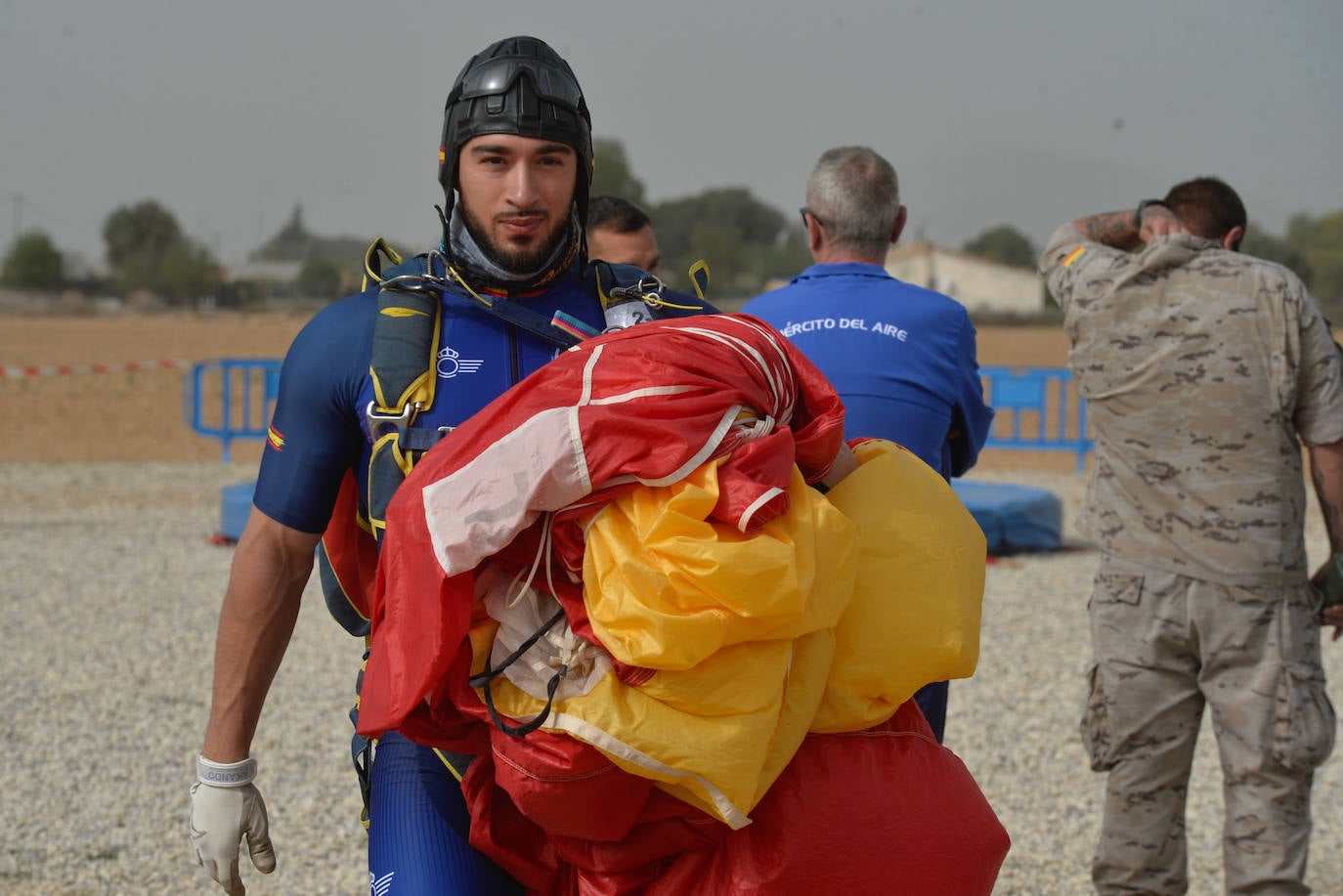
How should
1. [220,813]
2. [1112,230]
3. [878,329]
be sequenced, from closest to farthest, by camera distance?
[220,813]
[878,329]
[1112,230]

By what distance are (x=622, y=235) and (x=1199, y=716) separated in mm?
2680

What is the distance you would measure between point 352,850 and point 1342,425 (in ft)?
12.5

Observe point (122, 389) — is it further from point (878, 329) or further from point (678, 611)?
point (678, 611)

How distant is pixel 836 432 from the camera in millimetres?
2027

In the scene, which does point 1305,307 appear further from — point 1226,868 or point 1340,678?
point 1340,678

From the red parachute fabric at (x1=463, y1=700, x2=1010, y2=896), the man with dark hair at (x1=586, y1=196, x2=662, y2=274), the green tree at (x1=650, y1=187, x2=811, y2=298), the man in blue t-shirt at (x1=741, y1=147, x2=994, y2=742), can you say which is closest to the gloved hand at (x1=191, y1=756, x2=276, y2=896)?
the red parachute fabric at (x1=463, y1=700, x2=1010, y2=896)

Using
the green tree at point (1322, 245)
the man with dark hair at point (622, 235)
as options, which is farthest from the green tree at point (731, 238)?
the man with dark hair at point (622, 235)

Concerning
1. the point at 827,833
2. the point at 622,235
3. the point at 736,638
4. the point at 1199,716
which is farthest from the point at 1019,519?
the point at 736,638

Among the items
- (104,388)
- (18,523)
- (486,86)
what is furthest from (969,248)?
(486,86)

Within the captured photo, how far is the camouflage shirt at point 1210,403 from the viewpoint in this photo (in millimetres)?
3885

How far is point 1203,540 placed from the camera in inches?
157

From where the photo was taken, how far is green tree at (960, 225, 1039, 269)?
113438 mm

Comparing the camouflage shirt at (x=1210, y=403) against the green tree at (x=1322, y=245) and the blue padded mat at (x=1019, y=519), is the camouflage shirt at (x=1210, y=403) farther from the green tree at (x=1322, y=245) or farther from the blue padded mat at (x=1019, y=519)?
the green tree at (x=1322, y=245)

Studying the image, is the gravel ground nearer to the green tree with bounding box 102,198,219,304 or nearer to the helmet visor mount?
the helmet visor mount
